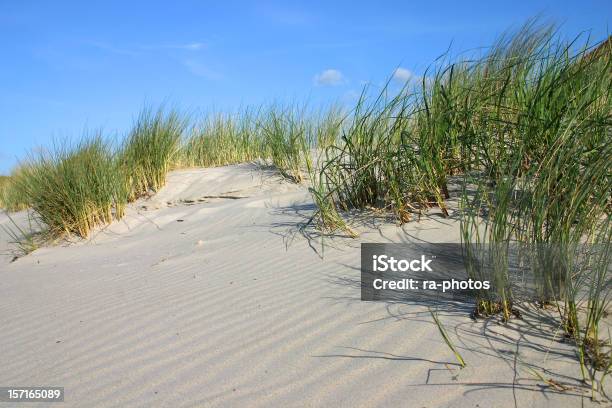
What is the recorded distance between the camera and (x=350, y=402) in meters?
1.89

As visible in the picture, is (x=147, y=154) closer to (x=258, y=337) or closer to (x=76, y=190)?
(x=76, y=190)

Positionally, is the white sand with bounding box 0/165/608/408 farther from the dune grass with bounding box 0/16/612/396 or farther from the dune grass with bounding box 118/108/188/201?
the dune grass with bounding box 118/108/188/201

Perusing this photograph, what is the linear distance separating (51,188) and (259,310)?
13.0 feet

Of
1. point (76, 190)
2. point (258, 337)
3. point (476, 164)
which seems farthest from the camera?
point (76, 190)

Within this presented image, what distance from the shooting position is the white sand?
6.38 ft

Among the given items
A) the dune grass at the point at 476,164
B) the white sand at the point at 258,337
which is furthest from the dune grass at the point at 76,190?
the white sand at the point at 258,337

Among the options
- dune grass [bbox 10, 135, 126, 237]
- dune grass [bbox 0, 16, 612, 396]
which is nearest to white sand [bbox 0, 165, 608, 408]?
dune grass [bbox 0, 16, 612, 396]

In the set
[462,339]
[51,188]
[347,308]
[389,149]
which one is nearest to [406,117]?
[389,149]

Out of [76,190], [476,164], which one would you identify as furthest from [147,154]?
[476,164]

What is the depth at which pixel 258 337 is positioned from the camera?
247 centimetres

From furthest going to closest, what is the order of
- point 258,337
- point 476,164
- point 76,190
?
point 76,190 → point 476,164 → point 258,337

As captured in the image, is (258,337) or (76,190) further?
(76,190)

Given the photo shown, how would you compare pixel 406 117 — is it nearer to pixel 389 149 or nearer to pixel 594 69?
pixel 389 149

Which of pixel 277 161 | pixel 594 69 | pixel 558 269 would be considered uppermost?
pixel 594 69
